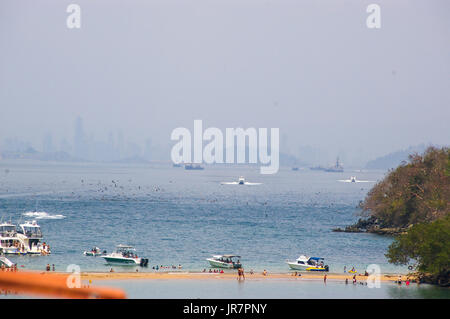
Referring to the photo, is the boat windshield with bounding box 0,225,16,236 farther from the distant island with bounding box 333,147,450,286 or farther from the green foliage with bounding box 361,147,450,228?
the green foliage with bounding box 361,147,450,228

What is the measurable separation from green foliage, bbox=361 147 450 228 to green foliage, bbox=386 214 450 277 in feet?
80.5

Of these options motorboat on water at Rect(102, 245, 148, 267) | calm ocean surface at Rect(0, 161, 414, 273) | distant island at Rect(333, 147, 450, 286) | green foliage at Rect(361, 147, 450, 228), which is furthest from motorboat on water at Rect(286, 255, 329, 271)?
green foliage at Rect(361, 147, 450, 228)

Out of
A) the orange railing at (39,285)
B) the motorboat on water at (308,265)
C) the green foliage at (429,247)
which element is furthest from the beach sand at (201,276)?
the orange railing at (39,285)

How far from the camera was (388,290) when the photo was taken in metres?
39.1

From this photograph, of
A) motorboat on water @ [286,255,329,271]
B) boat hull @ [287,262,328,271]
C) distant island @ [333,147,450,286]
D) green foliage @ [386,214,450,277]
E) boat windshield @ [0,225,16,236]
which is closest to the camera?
green foliage @ [386,214,450,277]

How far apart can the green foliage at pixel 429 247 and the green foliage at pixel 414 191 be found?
24548 mm

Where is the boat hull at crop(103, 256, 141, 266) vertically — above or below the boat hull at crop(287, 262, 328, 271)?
above

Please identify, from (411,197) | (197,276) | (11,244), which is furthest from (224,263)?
(411,197)

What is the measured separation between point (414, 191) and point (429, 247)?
3692 centimetres

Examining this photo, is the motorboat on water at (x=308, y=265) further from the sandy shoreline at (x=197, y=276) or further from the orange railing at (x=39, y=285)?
the orange railing at (x=39, y=285)

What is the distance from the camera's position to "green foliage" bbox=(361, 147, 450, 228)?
228ft

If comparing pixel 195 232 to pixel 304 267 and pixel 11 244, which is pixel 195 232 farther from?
pixel 304 267
